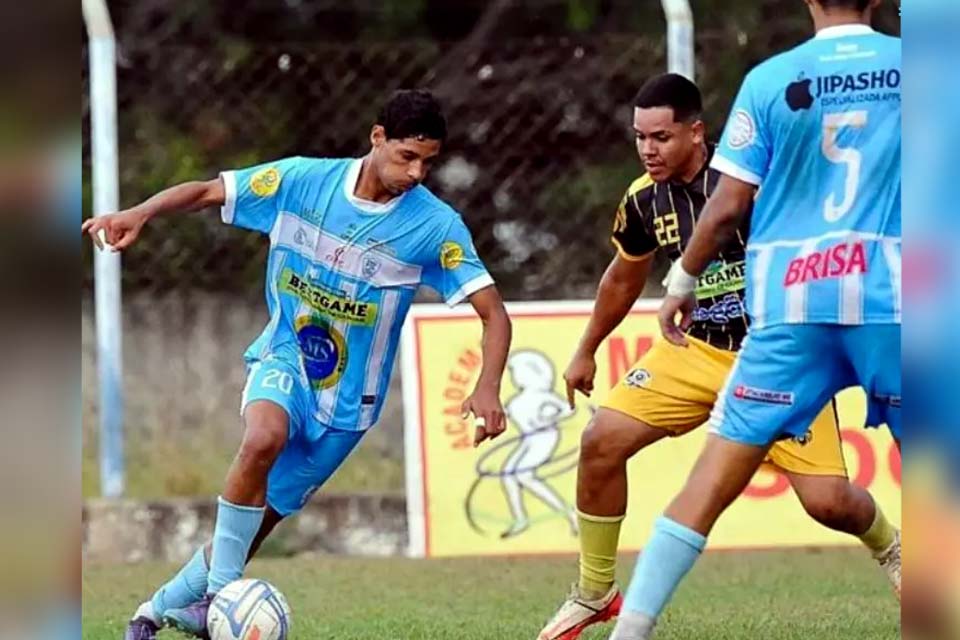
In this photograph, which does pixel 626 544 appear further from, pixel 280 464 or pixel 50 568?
pixel 50 568

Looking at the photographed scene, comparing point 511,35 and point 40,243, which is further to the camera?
point 511,35

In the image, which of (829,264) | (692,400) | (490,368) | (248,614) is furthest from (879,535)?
(248,614)

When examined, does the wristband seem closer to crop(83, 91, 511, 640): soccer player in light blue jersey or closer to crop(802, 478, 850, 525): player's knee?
crop(83, 91, 511, 640): soccer player in light blue jersey

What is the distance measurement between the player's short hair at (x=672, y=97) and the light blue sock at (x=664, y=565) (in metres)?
1.93

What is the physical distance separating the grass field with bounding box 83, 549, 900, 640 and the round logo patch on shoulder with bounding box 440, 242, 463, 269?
1.30 metres

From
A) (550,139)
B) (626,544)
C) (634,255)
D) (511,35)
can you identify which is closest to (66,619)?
(634,255)

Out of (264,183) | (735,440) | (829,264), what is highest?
(264,183)

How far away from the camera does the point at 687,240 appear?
21.4 feet

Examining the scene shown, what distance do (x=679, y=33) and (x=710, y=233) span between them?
6085 mm

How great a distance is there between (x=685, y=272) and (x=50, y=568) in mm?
2822

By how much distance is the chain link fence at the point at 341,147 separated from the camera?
11.5m

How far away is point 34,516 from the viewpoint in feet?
7.72

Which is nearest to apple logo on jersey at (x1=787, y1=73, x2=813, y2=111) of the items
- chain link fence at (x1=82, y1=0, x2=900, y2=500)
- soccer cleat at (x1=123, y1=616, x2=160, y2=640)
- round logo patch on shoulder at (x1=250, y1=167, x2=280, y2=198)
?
round logo patch on shoulder at (x1=250, y1=167, x2=280, y2=198)

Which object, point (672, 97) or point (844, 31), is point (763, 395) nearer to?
point (844, 31)
